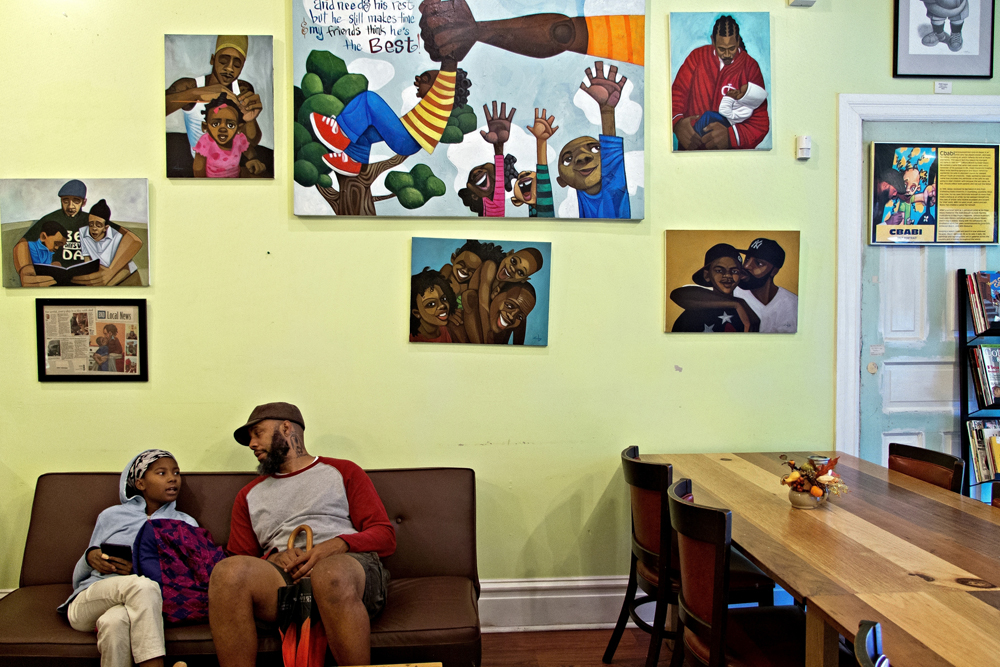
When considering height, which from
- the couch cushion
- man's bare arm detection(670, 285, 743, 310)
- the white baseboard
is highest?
man's bare arm detection(670, 285, 743, 310)

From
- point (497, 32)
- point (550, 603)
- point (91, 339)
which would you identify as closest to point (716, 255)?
point (497, 32)

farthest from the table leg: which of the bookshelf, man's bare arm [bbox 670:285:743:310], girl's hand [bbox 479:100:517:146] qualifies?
girl's hand [bbox 479:100:517:146]

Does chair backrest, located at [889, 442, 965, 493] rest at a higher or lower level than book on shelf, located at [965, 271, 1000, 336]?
lower

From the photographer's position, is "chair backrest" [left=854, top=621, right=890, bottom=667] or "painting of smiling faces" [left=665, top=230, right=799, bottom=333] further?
"painting of smiling faces" [left=665, top=230, right=799, bottom=333]

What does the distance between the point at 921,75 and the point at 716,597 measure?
2.83m

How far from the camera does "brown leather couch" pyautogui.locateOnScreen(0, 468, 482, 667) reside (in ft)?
7.72

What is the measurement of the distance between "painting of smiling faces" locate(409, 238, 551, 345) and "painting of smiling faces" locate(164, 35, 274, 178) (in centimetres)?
92

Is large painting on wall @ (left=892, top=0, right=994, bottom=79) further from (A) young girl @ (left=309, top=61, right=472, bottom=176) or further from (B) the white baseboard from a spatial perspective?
(B) the white baseboard

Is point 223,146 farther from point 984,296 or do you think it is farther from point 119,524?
point 984,296

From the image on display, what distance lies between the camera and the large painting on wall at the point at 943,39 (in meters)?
3.22

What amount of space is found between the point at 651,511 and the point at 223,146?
2458 millimetres

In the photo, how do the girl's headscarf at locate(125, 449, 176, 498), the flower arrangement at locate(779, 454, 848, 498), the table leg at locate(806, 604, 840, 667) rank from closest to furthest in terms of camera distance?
the table leg at locate(806, 604, 840, 667)
the flower arrangement at locate(779, 454, 848, 498)
the girl's headscarf at locate(125, 449, 176, 498)

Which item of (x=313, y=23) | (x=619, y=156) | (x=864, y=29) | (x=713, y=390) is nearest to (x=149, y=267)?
(x=313, y=23)

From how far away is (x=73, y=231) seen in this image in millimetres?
3064
